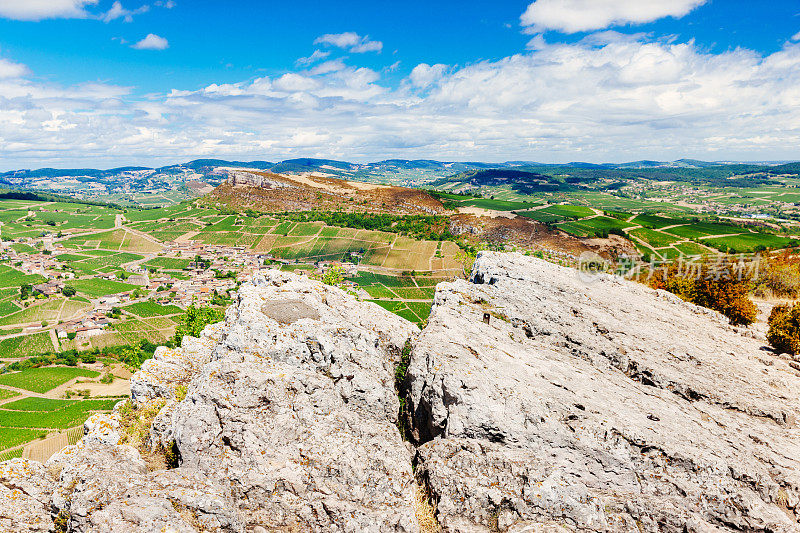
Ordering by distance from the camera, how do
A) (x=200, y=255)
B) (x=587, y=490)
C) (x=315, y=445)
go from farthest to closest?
(x=200, y=255) → (x=315, y=445) → (x=587, y=490)

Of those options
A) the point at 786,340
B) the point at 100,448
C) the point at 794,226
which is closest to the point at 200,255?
the point at 100,448

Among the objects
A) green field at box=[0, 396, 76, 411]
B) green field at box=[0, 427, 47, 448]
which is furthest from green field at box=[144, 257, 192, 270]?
green field at box=[0, 427, 47, 448]

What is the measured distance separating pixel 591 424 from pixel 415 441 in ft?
24.6

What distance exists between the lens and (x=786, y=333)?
29.8 meters

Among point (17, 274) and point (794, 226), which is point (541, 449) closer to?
point (17, 274)

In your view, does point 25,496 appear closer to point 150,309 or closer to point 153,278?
point 150,309

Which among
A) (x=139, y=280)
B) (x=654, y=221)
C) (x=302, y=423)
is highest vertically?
(x=654, y=221)

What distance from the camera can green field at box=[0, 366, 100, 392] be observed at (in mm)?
80562

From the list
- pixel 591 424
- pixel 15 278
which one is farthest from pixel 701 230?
pixel 15 278

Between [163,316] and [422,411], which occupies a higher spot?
[422,411]

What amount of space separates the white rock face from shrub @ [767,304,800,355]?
7696 millimetres

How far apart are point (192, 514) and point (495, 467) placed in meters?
10.4

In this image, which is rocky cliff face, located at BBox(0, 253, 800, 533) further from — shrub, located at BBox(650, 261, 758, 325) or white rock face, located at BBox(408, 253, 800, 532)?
shrub, located at BBox(650, 261, 758, 325)

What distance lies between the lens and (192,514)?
12.0 meters
